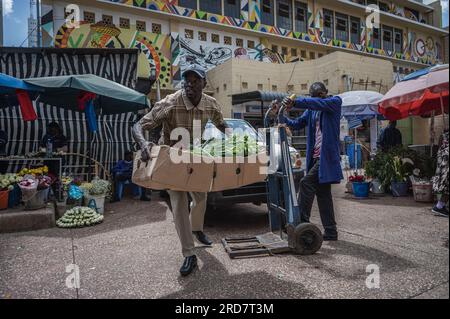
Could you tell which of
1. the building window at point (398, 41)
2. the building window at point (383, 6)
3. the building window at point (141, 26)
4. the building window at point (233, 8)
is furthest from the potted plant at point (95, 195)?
the building window at point (383, 6)

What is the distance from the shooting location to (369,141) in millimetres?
18609

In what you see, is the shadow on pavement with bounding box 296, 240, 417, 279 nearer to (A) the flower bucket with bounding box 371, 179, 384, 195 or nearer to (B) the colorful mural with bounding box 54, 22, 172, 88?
(A) the flower bucket with bounding box 371, 179, 384, 195

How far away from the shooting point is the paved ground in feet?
8.51

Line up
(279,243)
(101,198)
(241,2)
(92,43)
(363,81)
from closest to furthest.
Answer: (279,243), (101,198), (92,43), (363,81), (241,2)

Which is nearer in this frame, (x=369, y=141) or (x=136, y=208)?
(x=136, y=208)

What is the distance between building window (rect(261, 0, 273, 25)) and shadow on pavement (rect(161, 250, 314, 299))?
2591 centimetres

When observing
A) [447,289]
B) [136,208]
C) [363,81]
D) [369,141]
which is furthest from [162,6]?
[447,289]

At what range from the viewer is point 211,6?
23266mm

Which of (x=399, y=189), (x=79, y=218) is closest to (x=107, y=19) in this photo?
(x=79, y=218)

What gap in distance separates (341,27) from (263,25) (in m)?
9.96

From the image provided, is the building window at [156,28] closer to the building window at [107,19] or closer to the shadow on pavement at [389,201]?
the building window at [107,19]
